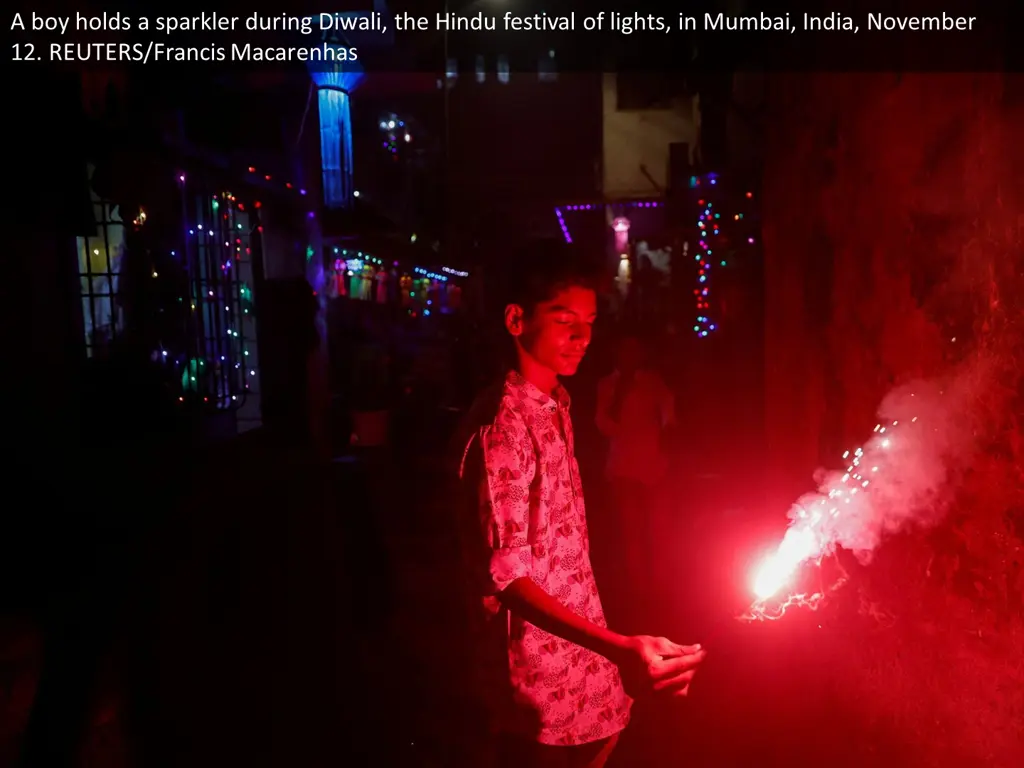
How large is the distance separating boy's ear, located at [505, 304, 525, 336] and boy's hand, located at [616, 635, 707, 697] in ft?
3.75

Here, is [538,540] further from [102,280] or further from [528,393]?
[102,280]

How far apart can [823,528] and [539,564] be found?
3.86 ft

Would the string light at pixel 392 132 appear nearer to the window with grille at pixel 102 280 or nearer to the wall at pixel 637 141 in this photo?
the wall at pixel 637 141

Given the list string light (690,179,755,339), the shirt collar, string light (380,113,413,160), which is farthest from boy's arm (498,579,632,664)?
string light (380,113,413,160)

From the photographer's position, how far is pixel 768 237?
5.11 meters

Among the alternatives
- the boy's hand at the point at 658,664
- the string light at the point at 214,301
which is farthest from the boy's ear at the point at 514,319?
the string light at the point at 214,301

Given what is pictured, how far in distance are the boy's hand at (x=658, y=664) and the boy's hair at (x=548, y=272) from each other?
1.19 meters

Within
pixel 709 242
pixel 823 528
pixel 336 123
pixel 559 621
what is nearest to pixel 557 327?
pixel 559 621

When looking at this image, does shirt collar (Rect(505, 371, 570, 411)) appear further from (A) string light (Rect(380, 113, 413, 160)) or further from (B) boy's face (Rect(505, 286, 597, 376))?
(A) string light (Rect(380, 113, 413, 160))

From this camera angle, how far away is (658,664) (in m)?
1.97

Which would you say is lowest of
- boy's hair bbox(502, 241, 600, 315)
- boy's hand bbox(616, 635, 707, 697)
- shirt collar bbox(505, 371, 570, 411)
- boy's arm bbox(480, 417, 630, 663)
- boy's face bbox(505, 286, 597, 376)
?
boy's hand bbox(616, 635, 707, 697)

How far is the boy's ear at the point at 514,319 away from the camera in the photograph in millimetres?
2621

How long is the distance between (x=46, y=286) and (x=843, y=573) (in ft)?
17.0

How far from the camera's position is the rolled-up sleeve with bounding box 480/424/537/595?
224 centimetres
